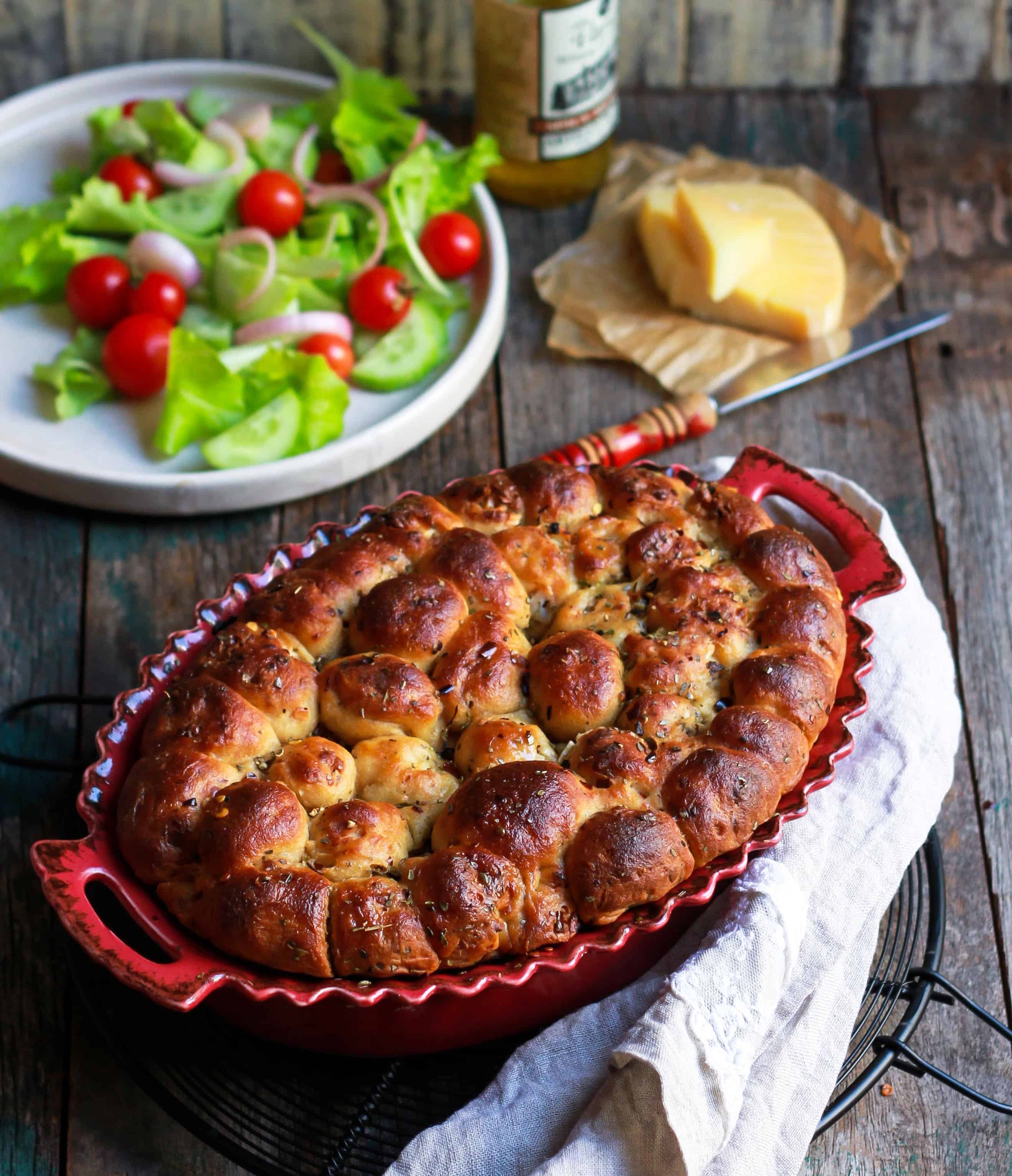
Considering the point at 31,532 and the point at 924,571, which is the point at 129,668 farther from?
the point at 924,571

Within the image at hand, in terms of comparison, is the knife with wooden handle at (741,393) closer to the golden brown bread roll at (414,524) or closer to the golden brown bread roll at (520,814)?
the golden brown bread roll at (414,524)

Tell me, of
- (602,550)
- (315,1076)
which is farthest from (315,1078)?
(602,550)

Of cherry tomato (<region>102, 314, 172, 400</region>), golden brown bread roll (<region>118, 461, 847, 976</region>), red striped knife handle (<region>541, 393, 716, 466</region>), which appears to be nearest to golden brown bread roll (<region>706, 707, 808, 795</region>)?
golden brown bread roll (<region>118, 461, 847, 976</region>)

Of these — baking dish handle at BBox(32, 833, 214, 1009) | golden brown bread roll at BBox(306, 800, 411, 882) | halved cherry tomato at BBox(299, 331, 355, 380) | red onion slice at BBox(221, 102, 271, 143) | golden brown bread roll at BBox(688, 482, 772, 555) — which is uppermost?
red onion slice at BBox(221, 102, 271, 143)

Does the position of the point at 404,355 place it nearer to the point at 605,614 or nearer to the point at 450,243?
the point at 450,243

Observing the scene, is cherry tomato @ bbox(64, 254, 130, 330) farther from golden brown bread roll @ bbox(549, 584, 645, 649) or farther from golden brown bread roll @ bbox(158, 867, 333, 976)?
golden brown bread roll @ bbox(158, 867, 333, 976)

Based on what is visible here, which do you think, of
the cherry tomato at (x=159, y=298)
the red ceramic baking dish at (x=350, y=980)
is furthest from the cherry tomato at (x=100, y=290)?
the red ceramic baking dish at (x=350, y=980)
